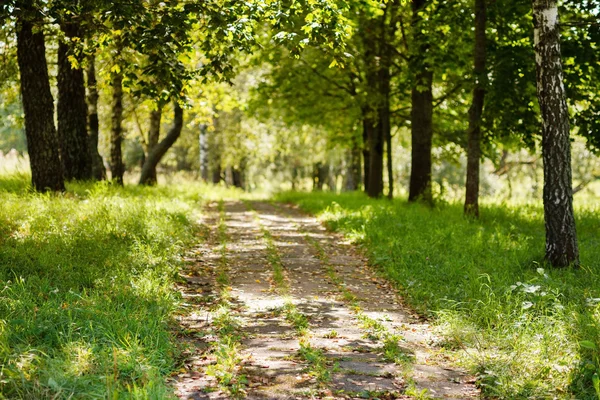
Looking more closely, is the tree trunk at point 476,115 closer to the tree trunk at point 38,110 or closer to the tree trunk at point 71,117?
the tree trunk at point 38,110

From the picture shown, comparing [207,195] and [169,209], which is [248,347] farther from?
[207,195]

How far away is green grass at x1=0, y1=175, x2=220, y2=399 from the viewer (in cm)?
470

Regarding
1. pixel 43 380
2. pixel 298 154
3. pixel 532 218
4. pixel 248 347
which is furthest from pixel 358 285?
pixel 298 154

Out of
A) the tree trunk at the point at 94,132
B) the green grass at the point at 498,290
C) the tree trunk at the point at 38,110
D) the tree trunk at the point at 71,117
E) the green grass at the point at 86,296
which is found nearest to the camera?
the green grass at the point at 86,296

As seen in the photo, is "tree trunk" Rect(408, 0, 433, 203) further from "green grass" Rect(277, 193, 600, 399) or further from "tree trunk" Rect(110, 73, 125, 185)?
"tree trunk" Rect(110, 73, 125, 185)

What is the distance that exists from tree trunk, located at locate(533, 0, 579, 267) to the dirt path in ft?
9.34

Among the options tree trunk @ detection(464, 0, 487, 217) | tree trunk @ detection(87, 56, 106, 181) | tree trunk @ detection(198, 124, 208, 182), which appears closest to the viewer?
tree trunk @ detection(464, 0, 487, 217)

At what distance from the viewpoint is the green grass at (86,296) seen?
470cm

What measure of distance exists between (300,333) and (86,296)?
2.50 m

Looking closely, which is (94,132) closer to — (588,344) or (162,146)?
(162,146)

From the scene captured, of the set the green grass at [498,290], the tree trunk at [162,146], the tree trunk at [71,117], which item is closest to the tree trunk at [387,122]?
the green grass at [498,290]

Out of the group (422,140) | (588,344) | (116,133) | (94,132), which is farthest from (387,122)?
(588,344)

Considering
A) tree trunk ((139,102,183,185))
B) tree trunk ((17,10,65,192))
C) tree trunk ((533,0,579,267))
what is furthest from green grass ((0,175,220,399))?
tree trunk ((139,102,183,185))

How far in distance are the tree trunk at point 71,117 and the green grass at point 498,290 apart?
285 inches
